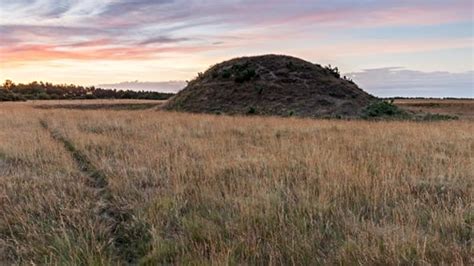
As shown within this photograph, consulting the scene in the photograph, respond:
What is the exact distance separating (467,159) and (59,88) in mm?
107854

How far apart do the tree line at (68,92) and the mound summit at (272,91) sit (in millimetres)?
49207

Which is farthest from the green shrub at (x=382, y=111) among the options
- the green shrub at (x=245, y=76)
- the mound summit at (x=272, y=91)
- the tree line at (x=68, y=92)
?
the tree line at (x=68, y=92)

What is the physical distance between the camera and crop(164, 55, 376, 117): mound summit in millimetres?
32031

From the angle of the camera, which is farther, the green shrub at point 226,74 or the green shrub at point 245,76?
the green shrub at point 226,74

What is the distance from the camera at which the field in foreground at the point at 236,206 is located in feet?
16.3

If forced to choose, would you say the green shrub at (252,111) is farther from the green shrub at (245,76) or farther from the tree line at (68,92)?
the tree line at (68,92)

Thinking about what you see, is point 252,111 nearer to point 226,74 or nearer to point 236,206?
point 226,74

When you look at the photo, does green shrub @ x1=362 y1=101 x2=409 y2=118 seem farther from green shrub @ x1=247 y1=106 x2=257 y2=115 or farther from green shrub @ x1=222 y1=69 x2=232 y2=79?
green shrub @ x1=222 y1=69 x2=232 y2=79

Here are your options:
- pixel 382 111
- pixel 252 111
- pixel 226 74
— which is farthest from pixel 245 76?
pixel 382 111

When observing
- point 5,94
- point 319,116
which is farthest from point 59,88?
point 319,116

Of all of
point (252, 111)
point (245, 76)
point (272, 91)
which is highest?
point (245, 76)

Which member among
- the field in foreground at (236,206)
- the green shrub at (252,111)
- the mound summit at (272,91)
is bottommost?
the field in foreground at (236,206)

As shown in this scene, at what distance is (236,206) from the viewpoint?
644 centimetres

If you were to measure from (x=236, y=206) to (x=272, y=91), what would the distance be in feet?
95.1
